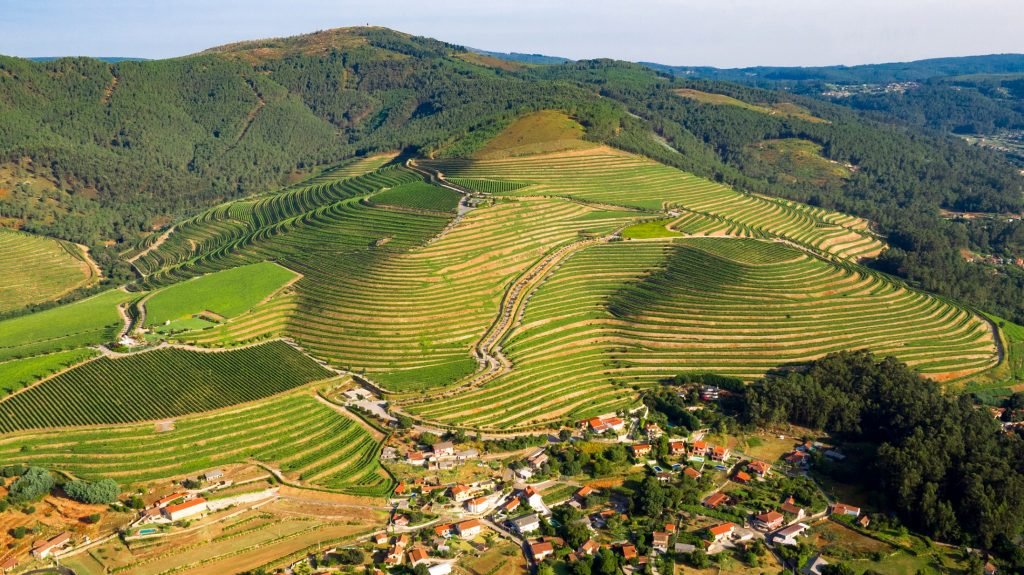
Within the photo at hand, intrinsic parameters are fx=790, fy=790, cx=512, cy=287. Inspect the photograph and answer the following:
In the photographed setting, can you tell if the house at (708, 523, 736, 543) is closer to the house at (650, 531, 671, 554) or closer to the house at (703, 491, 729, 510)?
the house at (703, 491, 729, 510)

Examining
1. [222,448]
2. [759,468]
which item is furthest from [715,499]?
[222,448]

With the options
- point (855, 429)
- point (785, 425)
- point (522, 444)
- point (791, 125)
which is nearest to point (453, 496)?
point (522, 444)

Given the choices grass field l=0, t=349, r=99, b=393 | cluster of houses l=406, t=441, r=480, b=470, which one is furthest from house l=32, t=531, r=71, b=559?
cluster of houses l=406, t=441, r=480, b=470

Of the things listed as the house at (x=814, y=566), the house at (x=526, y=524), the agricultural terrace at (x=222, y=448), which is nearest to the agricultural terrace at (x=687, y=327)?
the agricultural terrace at (x=222, y=448)

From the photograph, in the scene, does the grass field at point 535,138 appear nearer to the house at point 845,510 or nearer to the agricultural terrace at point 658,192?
the agricultural terrace at point 658,192

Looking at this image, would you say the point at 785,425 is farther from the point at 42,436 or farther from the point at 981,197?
the point at 981,197
